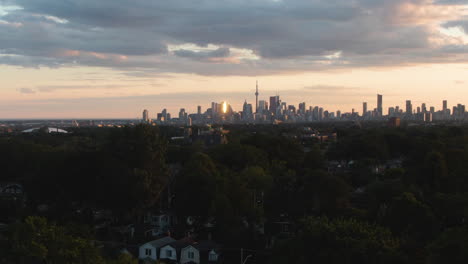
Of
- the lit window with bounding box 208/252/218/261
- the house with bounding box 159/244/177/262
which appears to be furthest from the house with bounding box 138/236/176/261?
the lit window with bounding box 208/252/218/261

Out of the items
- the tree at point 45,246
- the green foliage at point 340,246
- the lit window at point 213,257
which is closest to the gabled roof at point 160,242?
the lit window at point 213,257

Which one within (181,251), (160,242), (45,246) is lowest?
(181,251)

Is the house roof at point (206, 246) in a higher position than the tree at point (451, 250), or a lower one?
lower

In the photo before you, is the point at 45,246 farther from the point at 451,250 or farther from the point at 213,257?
the point at 451,250

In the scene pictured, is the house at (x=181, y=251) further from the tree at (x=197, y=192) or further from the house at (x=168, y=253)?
the tree at (x=197, y=192)

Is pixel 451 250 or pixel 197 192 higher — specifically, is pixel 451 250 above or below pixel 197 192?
above

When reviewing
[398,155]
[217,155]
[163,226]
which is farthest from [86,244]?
[398,155]

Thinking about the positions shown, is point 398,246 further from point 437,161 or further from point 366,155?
point 366,155

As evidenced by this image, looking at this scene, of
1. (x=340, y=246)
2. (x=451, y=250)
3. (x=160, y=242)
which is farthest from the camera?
(x=160, y=242)

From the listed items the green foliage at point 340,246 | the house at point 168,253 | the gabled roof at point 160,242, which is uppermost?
the green foliage at point 340,246

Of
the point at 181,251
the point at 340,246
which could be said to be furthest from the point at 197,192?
the point at 340,246

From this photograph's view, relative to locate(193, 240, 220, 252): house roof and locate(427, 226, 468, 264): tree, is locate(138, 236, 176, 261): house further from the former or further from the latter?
locate(427, 226, 468, 264): tree
